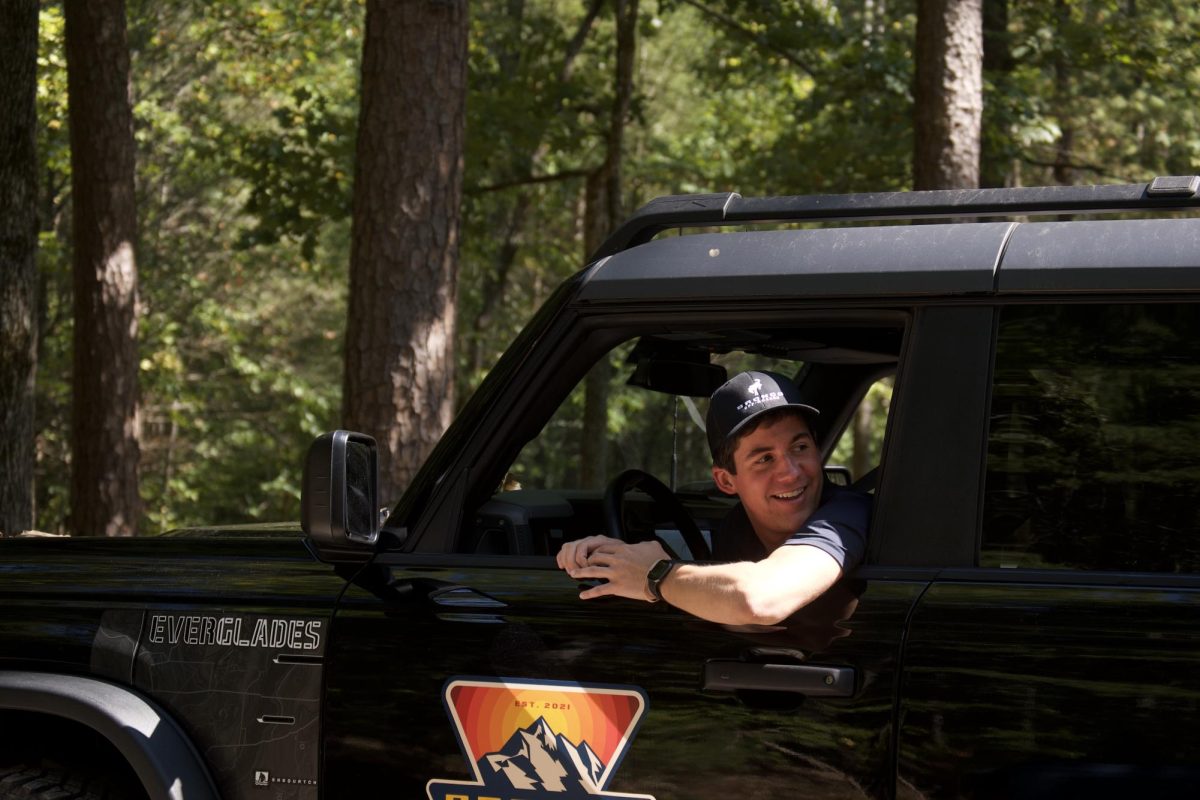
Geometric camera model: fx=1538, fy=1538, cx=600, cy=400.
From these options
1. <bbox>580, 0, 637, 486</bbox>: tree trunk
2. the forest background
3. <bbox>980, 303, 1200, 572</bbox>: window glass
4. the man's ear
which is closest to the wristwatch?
the man's ear

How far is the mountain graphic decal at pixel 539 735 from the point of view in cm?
279

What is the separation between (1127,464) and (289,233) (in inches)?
570

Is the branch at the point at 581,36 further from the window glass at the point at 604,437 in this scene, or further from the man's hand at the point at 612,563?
the man's hand at the point at 612,563

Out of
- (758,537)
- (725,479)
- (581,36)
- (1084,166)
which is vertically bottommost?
(758,537)

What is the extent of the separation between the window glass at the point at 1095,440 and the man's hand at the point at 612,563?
0.61 metres

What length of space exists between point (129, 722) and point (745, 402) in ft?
4.51

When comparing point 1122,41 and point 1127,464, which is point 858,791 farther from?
point 1122,41

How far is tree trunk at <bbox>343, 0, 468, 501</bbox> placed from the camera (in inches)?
269

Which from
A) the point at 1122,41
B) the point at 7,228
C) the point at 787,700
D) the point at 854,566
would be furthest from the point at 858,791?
the point at 1122,41

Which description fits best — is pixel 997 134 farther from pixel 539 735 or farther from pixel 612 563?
pixel 539 735

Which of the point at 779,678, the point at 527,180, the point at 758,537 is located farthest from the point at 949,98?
the point at 527,180

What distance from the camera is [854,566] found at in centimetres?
275

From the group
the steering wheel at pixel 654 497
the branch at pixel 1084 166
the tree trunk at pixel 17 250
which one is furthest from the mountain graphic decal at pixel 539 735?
the branch at pixel 1084 166

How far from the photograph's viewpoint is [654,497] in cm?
349
